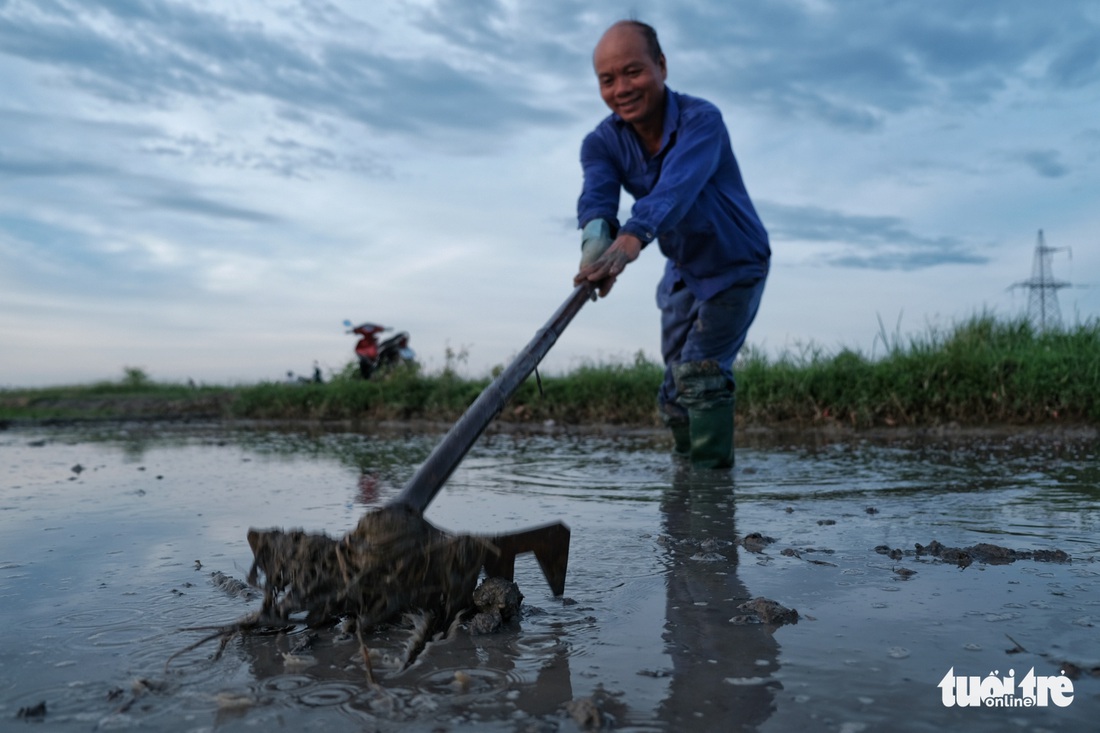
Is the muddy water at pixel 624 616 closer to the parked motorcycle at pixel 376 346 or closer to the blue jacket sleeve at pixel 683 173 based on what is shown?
the blue jacket sleeve at pixel 683 173

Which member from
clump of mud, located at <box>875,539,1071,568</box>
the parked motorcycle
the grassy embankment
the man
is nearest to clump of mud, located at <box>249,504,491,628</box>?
clump of mud, located at <box>875,539,1071,568</box>

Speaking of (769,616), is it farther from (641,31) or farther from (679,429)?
(679,429)

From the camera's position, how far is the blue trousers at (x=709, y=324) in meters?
4.24

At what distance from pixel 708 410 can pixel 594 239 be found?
1.30 metres

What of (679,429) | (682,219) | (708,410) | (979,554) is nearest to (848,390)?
(679,429)

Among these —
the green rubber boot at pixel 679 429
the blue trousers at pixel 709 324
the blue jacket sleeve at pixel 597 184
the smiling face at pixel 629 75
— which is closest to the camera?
the smiling face at pixel 629 75

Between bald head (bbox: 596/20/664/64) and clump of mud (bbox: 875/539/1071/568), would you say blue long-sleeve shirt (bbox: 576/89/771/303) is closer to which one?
bald head (bbox: 596/20/664/64)

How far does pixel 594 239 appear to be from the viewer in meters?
3.44

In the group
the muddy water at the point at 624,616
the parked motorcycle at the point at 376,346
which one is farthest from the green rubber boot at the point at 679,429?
the parked motorcycle at the point at 376,346

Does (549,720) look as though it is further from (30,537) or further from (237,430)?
(237,430)

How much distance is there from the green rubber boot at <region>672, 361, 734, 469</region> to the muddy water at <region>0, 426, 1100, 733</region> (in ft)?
1.53

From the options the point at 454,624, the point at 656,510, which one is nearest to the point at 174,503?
the point at 656,510

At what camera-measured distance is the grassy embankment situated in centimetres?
618

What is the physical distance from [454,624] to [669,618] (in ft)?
1.45
